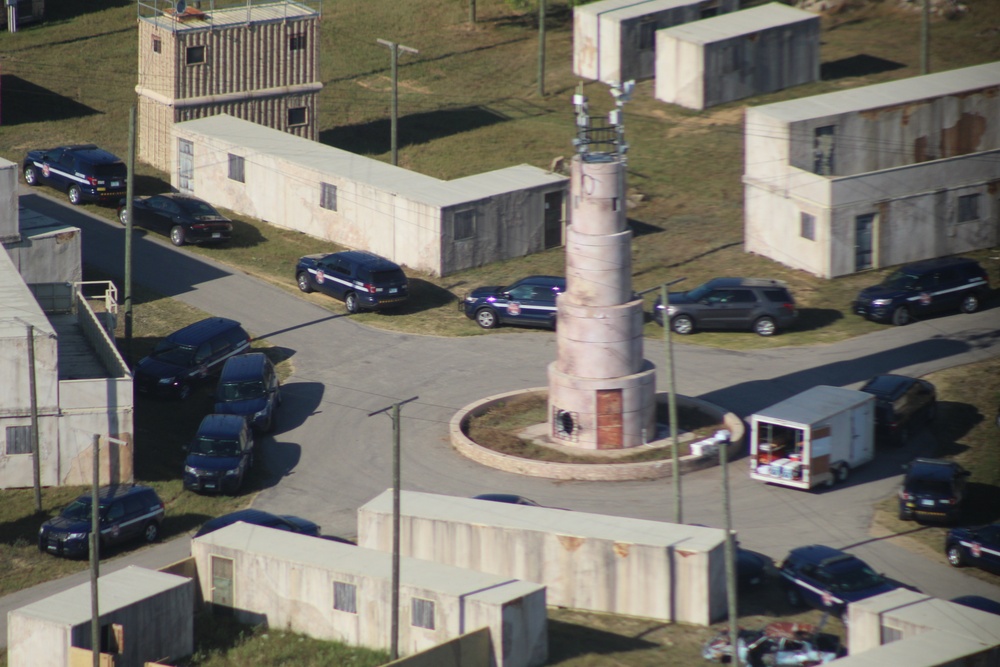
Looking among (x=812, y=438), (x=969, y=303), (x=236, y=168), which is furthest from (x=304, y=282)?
(x=969, y=303)

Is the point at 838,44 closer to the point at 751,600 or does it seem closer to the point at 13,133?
the point at 13,133

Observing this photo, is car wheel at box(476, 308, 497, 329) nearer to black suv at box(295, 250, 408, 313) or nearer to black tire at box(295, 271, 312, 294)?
black suv at box(295, 250, 408, 313)

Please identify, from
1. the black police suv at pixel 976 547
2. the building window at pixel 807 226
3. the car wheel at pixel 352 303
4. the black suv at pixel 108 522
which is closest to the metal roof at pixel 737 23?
the building window at pixel 807 226

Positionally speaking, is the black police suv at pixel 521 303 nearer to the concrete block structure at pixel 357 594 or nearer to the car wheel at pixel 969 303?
the car wheel at pixel 969 303

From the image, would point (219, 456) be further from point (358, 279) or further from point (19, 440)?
point (358, 279)

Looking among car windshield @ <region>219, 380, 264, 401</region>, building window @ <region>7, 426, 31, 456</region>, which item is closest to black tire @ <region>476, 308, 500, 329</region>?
car windshield @ <region>219, 380, 264, 401</region>

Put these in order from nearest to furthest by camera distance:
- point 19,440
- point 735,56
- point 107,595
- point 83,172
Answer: point 107,595
point 19,440
point 83,172
point 735,56
